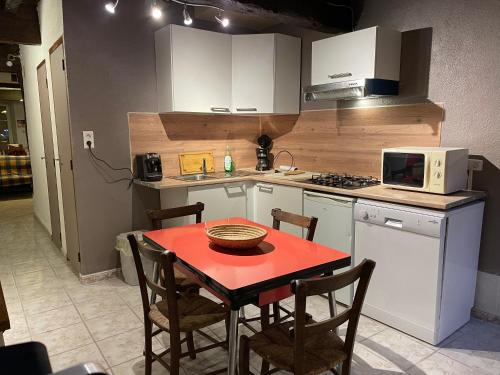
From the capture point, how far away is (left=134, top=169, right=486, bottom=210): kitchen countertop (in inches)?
89.1

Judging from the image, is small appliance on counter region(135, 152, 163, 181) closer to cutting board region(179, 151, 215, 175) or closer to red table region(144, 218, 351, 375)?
cutting board region(179, 151, 215, 175)

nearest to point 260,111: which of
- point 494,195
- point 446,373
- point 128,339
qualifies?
point 494,195

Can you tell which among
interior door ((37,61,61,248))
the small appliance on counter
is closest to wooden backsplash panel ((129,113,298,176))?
the small appliance on counter

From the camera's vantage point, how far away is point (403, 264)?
2402 mm

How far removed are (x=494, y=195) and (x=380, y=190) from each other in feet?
2.48

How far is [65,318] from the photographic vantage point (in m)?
2.72

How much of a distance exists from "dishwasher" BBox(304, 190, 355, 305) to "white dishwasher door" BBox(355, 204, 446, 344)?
0.08m

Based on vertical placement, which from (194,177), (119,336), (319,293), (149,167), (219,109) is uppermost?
(219,109)

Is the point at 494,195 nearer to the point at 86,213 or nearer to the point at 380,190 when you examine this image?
the point at 380,190

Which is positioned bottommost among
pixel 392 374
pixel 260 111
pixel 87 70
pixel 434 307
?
pixel 392 374

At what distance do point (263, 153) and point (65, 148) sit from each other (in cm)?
200

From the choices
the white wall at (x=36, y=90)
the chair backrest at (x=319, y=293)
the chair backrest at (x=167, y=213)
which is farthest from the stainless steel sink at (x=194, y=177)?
the chair backrest at (x=319, y=293)

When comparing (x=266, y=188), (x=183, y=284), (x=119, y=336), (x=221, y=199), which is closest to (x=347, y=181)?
(x=266, y=188)

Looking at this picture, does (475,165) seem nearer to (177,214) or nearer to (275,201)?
(275,201)
